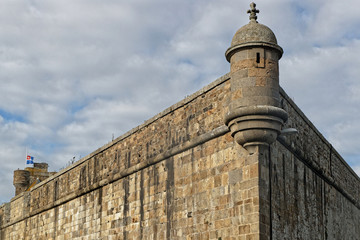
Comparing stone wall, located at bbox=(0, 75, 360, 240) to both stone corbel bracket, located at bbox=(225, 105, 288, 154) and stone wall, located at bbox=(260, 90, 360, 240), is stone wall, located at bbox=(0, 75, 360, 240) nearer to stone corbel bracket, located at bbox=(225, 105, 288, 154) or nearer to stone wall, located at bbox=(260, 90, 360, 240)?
stone wall, located at bbox=(260, 90, 360, 240)

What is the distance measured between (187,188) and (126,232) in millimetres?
2911

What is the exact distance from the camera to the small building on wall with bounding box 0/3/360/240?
9664mm

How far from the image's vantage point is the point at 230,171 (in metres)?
10.1

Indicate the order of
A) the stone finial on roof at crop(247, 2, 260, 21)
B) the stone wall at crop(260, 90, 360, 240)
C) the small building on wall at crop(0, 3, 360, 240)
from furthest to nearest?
the stone finial on roof at crop(247, 2, 260, 21) < the stone wall at crop(260, 90, 360, 240) < the small building on wall at crop(0, 3, 360, 240)

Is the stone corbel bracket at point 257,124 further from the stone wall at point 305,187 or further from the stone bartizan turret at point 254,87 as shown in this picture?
the stone wall at point 305,187

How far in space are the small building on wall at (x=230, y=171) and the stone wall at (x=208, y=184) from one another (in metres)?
0.02

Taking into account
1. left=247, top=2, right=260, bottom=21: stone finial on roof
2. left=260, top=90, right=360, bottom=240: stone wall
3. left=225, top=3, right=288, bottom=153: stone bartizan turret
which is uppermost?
left=247, top=2, right=260, bottom=21: stone finial on roof

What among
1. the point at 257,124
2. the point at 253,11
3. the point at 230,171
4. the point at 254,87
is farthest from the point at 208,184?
the point at 253,11

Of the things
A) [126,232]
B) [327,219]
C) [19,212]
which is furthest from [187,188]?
[19,212]

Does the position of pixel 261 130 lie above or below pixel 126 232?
above

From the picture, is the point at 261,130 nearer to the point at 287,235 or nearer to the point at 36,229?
the point at 287,235

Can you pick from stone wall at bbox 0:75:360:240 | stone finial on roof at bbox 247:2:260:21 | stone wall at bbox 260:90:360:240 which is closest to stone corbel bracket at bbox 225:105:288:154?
stone wall at bbox 0:75:360:240

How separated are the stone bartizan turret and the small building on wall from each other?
20 millimetres

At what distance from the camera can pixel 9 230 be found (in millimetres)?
23234
